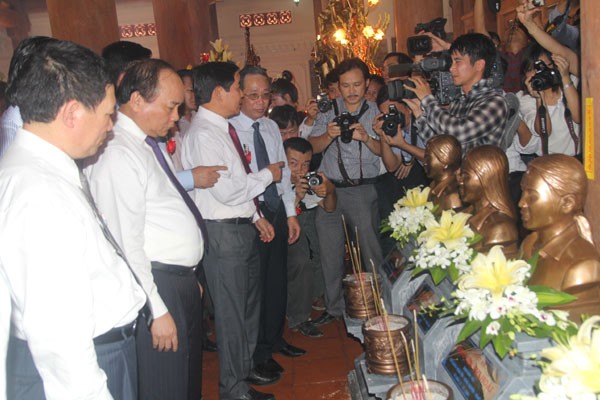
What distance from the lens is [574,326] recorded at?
55.3 inches

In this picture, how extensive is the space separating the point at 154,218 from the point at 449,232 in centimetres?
103

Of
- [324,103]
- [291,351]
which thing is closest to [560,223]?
[291,351]

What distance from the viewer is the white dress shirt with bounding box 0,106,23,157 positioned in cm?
213

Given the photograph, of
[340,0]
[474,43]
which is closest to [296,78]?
[340,0]

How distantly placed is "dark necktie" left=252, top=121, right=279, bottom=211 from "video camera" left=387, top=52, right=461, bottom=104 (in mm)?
780

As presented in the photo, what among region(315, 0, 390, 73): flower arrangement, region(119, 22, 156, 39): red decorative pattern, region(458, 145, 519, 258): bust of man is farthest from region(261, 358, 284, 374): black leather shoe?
region(119, 22, 156, 39): red decorative pattern

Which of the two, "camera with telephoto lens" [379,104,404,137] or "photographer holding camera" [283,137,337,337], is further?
"photographer holding camera" [283,137,337,337]

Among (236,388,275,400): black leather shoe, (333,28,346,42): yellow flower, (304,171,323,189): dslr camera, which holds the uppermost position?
(333,28,346,42): yellow flower

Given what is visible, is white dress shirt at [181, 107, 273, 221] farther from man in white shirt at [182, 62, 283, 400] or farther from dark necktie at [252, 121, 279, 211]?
dark necktie at [252, 121, 279, 211]

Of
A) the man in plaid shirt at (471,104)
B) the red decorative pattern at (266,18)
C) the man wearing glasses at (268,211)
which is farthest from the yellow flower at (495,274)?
the red decorative pattern at (266,18)

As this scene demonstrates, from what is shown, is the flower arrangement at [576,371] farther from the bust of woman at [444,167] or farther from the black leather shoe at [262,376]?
the black leather shoe at [262,376]

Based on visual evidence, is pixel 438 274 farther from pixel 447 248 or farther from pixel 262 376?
pixel 262 376

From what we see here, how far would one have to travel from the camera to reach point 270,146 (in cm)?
344

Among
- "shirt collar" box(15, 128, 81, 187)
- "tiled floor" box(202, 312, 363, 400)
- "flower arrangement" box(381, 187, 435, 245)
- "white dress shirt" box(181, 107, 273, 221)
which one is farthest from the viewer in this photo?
"tiled floor" box(202, 312, 363, 400)
